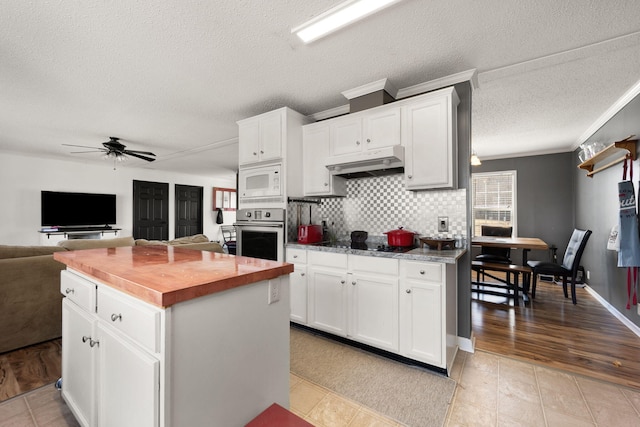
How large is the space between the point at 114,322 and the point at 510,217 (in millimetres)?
6550

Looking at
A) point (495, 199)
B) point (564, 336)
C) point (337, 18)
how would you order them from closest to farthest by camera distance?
point (337, 18), point (564, 336), point (495, 199)

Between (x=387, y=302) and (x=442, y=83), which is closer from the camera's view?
(x=387, y=302)

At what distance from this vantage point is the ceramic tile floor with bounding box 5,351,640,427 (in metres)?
1.66

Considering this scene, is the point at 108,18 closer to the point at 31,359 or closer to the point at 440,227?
the point at 31,359

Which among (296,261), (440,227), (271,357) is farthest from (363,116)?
(271,357)

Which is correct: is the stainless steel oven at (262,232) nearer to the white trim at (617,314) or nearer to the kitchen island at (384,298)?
the kitchen island at (384,298)

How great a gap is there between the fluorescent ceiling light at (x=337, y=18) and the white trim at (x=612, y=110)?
2910 millimetres

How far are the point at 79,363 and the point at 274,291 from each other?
1183 mm

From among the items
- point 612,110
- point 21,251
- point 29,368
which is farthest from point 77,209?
point 612,110

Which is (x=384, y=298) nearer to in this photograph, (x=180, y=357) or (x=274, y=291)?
(x=274, y=291)

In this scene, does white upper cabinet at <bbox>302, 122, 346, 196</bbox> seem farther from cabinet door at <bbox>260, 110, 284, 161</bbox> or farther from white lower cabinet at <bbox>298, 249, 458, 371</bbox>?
white lower cabinet at <bbox>298, 249, 458, 371</bbox>

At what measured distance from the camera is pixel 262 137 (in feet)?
10.5

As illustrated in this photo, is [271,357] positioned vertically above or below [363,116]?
below

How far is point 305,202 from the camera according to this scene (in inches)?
134
